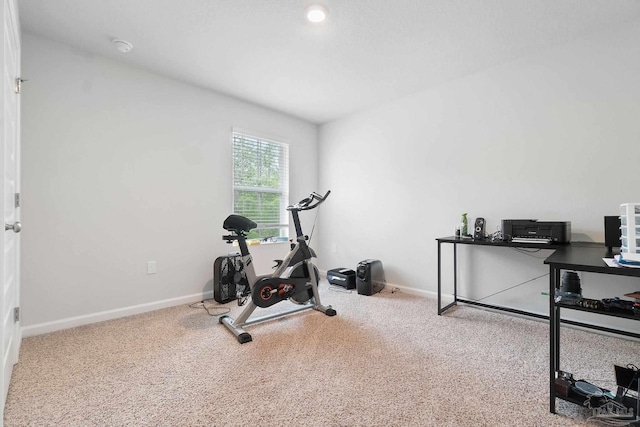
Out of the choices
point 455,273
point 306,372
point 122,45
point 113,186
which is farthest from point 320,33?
point 455,273

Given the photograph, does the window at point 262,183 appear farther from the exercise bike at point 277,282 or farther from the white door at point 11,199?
the white door at point 11,199

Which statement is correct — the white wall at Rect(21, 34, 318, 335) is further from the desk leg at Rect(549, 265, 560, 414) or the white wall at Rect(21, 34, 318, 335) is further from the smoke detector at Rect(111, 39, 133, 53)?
the desk leg at Rect(549, 265, 560, 414)

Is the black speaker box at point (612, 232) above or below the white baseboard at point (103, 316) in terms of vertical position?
above

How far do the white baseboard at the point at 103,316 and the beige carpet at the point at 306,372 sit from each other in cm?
9

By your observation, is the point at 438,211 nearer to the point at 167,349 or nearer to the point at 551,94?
the point at 551,94

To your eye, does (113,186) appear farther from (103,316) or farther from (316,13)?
(316,13)

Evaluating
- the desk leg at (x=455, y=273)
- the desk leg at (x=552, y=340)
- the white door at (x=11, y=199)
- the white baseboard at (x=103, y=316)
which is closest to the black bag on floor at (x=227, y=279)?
the white baseboard at (x=103, y=316)

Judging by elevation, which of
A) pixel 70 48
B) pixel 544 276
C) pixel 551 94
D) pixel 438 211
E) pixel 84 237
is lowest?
pixel 544 276

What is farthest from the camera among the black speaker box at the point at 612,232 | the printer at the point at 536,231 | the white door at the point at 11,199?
the printer at the point at 536,231

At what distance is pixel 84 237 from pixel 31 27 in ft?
5.57

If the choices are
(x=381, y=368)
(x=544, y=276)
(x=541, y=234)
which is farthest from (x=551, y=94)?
(x=381, y=368)

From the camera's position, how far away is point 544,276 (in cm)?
262

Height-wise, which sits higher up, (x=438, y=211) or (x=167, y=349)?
(x=438, y=211)

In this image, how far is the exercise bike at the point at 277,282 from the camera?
241 centimetres
